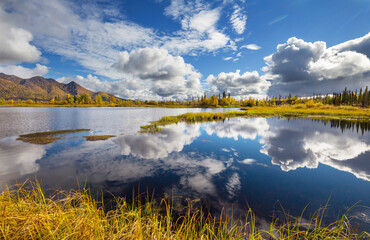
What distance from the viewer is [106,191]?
30.1 ft

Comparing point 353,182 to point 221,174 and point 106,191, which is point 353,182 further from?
point 106,191

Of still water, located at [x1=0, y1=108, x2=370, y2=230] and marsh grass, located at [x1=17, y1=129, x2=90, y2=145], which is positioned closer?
still water, located at [x1=0, y1=108, x2=370, y2=230]

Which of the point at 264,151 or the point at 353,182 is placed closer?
the point at 353,182

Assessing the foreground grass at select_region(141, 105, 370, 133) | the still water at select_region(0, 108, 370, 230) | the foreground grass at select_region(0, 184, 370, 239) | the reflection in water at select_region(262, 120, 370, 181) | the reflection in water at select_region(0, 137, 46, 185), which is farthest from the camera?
the foreground grass at select_region(141, 105, 370, 133)

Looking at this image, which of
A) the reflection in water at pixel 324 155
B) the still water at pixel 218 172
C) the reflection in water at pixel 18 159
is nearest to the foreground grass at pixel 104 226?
the still water at pixel 218 172

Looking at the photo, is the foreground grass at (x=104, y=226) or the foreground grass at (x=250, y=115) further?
the foreground grass at (x=250, y=115)

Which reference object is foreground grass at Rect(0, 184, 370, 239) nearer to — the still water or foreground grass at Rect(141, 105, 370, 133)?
the still water

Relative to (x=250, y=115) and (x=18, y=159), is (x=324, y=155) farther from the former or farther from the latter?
(x=250, y=115)

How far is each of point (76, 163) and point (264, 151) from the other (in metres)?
19.6

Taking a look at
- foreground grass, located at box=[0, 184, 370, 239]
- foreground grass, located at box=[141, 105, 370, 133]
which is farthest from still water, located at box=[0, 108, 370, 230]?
foreground grass, located at box=[141, 105, 370, 133]

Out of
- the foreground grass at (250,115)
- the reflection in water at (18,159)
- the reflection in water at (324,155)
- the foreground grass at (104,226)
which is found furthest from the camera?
the foreground grass at (250,115)

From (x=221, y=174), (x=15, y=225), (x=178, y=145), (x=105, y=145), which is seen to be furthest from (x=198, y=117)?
(x=15, y=225)

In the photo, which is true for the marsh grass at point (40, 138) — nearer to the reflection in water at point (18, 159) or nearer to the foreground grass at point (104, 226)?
the reflection in water at point (18, 159)

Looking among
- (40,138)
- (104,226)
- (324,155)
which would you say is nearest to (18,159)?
(40,138)
